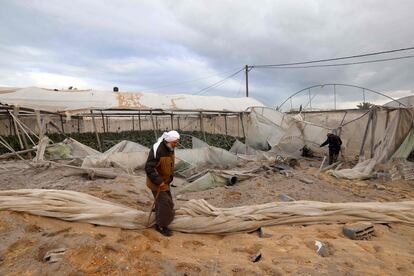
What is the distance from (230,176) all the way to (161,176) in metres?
3.71

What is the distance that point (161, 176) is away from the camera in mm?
4500

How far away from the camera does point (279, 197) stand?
21.2ft

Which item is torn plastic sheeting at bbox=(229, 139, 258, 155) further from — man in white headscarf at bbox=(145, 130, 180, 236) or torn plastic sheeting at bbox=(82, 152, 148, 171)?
man in white headscarf at bbox=(145, 130, 180, 236)

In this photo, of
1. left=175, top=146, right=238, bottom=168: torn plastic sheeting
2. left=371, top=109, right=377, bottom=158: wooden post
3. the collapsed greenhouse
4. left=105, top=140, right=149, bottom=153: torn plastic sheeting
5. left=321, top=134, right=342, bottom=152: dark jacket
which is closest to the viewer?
the collapsed greenhouse

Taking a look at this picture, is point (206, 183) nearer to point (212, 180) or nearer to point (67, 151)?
point (212, 180)

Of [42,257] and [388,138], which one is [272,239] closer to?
[42,257]

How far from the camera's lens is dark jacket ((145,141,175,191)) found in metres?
4.36

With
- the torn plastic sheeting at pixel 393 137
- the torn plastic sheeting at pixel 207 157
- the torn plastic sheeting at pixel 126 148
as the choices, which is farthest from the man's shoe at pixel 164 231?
the torn plastic sheeting at pixel 393 137

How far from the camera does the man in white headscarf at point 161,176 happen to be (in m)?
4.37

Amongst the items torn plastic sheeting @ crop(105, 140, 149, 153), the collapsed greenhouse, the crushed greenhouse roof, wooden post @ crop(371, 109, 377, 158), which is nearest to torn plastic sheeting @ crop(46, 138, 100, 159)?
the collapsed greenhouse

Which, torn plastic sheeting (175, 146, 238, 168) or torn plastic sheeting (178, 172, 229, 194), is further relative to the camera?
torn plastic sheeting (175, 146, 238, 168)

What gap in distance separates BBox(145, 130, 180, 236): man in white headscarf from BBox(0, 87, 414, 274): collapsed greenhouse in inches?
7.6

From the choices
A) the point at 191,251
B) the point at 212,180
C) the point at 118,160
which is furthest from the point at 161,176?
the point at 118,160

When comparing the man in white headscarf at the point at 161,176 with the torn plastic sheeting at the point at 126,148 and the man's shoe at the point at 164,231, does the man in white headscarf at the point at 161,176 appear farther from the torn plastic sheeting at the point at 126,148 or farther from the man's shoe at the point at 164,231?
the torn plastic sheeting at the point at 126,148
